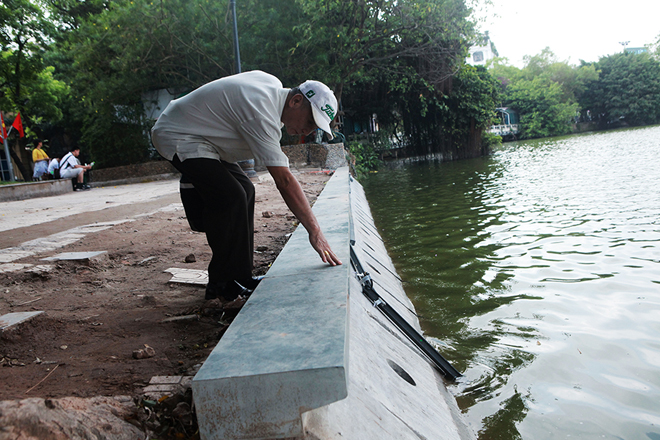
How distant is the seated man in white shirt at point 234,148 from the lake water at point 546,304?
5.07ft

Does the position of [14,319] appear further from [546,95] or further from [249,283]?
[546,95]

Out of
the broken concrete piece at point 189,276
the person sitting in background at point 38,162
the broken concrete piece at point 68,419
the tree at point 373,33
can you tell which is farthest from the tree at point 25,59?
the broken concrete piece at point 68,419

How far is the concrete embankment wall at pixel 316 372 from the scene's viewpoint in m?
1.45

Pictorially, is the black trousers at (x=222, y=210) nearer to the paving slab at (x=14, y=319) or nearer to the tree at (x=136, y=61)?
the paving slab at (x=14, y=319)

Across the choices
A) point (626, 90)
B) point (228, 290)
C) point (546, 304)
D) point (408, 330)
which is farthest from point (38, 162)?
point (626, 90)

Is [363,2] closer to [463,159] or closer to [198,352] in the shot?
[463,159]

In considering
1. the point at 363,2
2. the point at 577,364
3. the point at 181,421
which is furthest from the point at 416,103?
the point at 181,421

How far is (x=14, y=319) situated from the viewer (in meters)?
2.59

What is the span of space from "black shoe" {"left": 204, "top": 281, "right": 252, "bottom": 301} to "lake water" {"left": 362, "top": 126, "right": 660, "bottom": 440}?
156 cm

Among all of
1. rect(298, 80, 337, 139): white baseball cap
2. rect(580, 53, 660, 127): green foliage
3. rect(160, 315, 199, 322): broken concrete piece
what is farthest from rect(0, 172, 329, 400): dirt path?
rect(580, 53, 660, 127): green foliage

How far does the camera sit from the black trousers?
2.86 m

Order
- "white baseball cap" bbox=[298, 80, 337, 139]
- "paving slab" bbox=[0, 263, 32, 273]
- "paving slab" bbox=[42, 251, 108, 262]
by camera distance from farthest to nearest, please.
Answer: "paving slab" bbox=[42, 251, 108, 262], "paving slab" bbox=[0, 263, 32, 273], "white baseball cap" bbox=[298, 80, 337, 139]

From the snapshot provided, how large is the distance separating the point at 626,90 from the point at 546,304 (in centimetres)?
5580

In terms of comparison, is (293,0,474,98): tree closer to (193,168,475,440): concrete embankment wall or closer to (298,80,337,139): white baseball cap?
(298,80,337,139): white baseball cap
